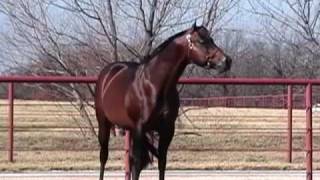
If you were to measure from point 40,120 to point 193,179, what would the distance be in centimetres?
636

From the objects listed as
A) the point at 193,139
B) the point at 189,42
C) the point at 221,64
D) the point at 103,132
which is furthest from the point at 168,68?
the point at 193,139

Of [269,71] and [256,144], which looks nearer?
[256,144]

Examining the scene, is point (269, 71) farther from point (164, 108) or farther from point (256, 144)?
point (164, 108)

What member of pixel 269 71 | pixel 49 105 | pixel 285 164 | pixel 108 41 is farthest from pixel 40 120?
pixel 269 71

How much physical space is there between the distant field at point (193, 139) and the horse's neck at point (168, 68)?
5.85 meters

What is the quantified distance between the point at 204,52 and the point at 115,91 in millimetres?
1247

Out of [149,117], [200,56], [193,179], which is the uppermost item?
[200,56]

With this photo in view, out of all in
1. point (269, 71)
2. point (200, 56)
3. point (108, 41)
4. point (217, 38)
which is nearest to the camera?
point (200, 56)

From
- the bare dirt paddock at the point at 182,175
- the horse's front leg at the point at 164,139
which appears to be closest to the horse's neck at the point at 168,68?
the horse's front leg at the point at 164,139

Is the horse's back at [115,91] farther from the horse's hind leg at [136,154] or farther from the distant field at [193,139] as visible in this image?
the distant field at [193,139]

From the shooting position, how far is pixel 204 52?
27.6 ft

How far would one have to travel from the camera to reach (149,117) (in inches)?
342

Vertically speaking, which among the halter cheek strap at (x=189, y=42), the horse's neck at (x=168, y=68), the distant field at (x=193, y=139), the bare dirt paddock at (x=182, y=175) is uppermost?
the halter cheek strap at (x=189, y=42)

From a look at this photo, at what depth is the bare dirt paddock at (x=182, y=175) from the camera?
41.0ft
